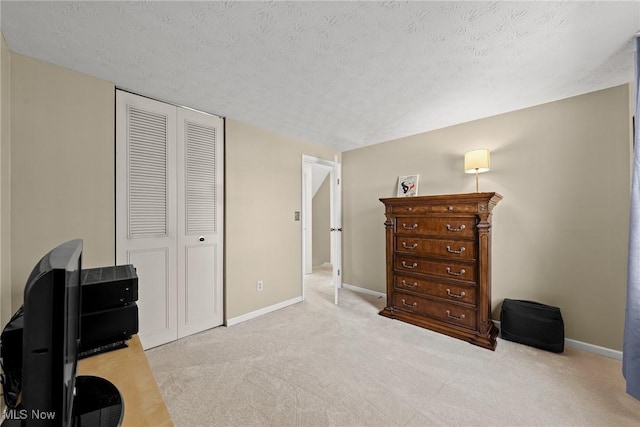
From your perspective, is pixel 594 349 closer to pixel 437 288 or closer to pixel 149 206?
pixel 437 288

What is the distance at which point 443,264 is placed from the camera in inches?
109

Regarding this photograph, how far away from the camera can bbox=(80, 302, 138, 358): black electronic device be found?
45.8 inches

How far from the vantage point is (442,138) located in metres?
3.26

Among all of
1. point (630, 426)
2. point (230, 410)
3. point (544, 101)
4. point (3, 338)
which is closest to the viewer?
point (3, 338)

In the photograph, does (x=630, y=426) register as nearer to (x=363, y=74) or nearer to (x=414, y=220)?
(x=414, y=220)

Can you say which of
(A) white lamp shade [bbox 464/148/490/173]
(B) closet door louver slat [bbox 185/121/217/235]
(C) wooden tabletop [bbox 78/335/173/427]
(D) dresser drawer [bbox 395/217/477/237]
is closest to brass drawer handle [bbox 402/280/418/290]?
(D) dresser drawer [bbox 395/217/477/237]

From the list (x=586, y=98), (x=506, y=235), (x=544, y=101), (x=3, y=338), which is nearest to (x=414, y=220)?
(x=506, y=235)

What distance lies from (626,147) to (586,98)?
1.77 ft

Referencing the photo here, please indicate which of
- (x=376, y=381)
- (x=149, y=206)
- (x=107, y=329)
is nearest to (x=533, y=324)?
(x=376, y=381)

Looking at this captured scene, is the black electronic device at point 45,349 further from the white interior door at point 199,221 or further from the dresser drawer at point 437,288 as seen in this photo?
the dresser drawer at point 437,288

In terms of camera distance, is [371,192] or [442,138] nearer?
[442,138]

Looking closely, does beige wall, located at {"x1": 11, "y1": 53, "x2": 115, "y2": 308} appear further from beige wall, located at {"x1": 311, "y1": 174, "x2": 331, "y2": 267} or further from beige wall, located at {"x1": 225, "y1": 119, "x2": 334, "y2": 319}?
beige wall, located at {"x1": 311, "y1": 174, "x2": 331, "y2": 267}

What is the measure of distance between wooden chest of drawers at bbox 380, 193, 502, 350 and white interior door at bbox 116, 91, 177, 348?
2.37m

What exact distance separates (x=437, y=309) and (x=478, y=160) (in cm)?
162
